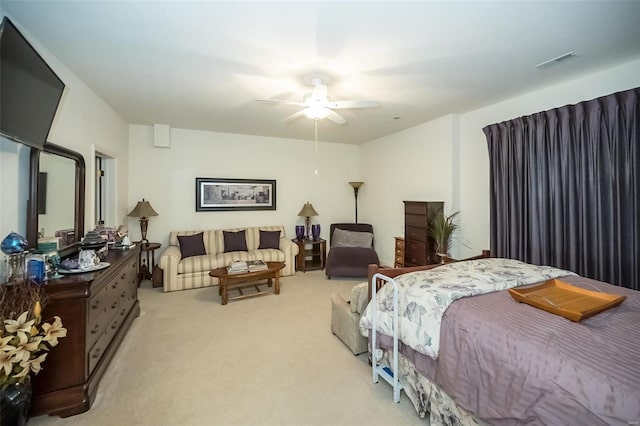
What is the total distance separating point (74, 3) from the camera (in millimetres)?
1706

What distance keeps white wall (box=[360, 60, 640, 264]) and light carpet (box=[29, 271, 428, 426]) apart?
239cm

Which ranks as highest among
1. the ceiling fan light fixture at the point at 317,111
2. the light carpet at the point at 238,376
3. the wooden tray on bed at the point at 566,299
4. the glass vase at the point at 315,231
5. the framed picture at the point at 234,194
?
the ceiling fan light fixture at the point at 317,111

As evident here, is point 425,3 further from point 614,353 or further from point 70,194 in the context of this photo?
point 70,194

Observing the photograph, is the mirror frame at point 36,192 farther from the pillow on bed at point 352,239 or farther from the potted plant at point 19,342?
the pillow on bed at point 352,239

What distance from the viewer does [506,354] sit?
51.6 inches

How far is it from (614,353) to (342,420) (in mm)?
1444

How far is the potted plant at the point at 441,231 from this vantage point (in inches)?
147

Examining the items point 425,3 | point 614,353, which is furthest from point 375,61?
point 614,353

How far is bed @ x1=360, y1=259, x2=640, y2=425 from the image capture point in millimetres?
1056

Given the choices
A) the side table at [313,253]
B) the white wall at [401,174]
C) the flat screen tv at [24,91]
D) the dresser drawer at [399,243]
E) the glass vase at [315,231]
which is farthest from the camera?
the glass vase at [315,231]

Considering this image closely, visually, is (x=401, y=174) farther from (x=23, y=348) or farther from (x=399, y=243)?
(x=23, y=348)

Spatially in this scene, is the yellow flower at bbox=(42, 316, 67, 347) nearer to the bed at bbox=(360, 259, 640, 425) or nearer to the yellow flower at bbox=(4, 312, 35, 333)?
the yellow flower at bbox=(4, 312, 35, 333)

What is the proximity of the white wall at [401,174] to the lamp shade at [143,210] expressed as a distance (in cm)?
403

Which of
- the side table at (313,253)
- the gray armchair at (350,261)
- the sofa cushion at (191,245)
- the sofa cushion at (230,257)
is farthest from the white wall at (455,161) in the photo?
the sofa cushion at (191,245)
